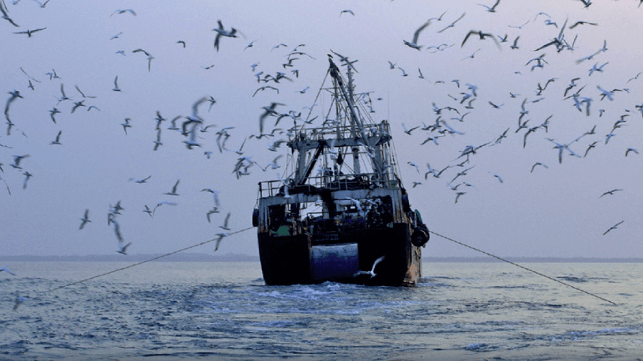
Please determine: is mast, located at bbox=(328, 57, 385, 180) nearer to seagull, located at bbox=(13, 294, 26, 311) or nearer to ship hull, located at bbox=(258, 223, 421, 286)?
A: ship hull, located at bbox=(258, 223, 421, 286)

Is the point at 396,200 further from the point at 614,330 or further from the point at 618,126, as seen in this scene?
the point at 614,330

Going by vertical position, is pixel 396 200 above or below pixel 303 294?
above

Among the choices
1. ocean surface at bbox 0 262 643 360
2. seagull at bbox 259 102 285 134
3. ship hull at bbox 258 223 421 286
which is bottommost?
ocean surface at bbox 0 262 643 360

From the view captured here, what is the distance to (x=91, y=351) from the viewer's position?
15594 millimetres

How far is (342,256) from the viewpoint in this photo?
3147 cm

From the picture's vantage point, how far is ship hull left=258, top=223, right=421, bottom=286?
31.4m

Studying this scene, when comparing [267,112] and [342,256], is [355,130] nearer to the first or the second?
[342,256]

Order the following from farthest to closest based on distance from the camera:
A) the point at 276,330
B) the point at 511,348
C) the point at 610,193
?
the point at 610,193, the point at 276,330, the point at 511,348

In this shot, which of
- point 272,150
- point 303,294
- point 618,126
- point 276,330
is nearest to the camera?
point 276,330

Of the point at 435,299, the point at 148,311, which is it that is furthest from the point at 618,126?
the point at 148,311

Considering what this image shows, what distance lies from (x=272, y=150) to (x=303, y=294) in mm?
6430

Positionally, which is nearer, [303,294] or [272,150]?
[272,150]

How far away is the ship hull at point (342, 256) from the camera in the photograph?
3138 cm

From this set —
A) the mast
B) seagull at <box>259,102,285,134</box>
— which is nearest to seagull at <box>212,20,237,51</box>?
seagull at <box>259,102,285,134</box>
